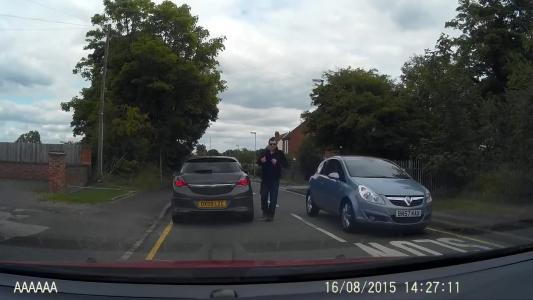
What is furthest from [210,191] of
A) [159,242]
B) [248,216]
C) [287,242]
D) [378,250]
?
[378,250]

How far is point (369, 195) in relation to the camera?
9.35 metres

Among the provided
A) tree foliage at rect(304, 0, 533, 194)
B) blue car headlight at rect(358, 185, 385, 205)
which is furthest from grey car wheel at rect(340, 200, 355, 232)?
tree foliage at rect(304, 0, 533, 194)

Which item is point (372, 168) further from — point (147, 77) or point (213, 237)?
point (147, 77)

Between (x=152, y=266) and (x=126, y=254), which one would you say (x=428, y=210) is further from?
(x=152, y=266)

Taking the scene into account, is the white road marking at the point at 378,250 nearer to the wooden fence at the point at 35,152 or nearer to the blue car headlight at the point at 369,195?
the blue car headlight at the point at 369,195

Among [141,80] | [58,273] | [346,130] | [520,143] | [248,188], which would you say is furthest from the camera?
[141,80]

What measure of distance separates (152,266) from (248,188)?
759 cm

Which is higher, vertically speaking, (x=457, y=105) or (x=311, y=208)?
(x=457, y=105)

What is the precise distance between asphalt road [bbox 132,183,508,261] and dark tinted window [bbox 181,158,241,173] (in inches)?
42.2

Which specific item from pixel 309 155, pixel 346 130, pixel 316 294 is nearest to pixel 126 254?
pixel 316 294

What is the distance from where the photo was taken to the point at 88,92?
34.1 m

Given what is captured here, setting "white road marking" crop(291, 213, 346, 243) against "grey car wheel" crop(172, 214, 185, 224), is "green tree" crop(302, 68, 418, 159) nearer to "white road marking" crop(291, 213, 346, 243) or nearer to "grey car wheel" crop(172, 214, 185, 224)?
"white road marking" crop(291, 213, 346, 243)

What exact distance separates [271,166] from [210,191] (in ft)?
5.08

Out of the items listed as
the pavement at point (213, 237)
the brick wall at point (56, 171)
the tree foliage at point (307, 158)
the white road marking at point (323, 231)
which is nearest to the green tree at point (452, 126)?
the pavement at point (213, 237)
